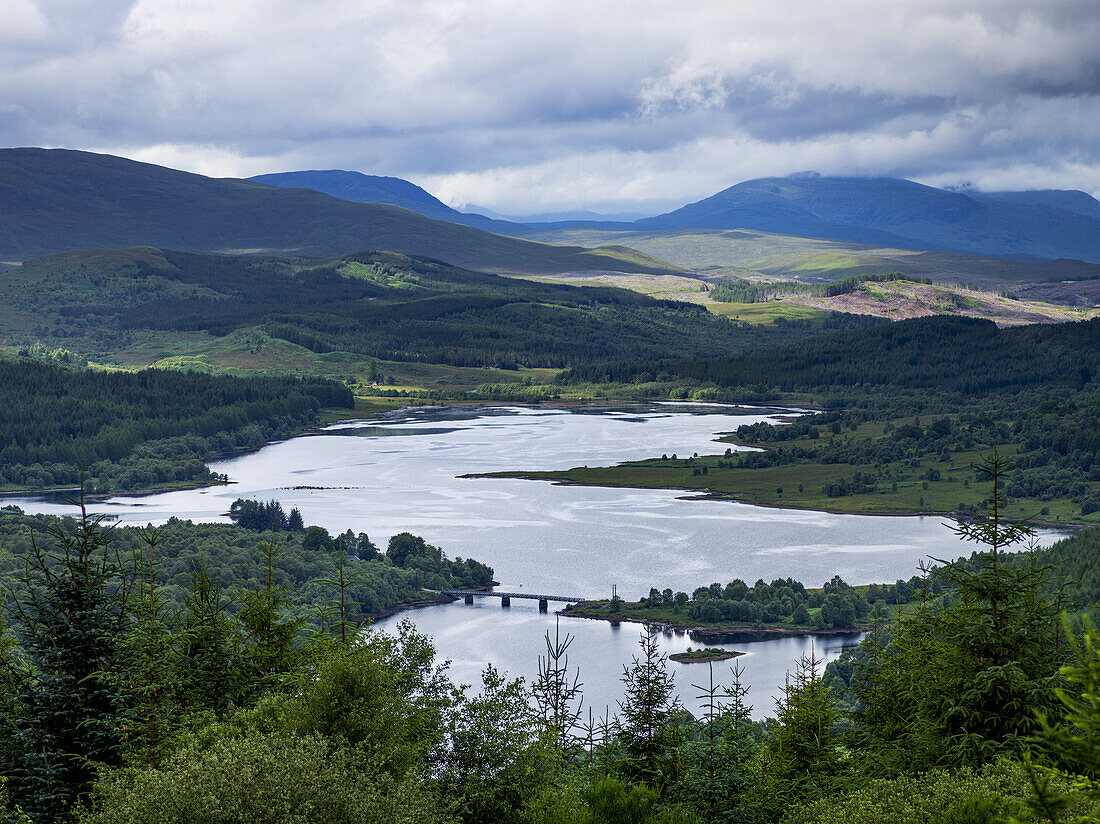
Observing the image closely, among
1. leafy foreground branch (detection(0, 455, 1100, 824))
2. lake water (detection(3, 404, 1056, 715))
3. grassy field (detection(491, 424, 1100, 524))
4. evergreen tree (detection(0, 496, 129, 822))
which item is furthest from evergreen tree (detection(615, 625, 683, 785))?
grassy field (detection(491, 424, 1100, 524))

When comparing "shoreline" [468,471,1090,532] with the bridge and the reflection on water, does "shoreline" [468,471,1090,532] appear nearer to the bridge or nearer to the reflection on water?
the reflection on water

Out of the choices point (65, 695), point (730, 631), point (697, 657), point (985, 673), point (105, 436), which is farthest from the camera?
point (105, 436)

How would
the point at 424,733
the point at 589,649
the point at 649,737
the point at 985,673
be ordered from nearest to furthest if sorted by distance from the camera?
1. the point at 985,673
2. the point at 424,733
3. the point at 649,737
4. the point at 589,649

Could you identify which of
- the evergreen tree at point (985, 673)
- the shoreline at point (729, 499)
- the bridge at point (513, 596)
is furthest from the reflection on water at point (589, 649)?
the shoreline at point (729, 499)

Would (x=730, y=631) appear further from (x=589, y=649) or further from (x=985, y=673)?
(x=985, y=673)

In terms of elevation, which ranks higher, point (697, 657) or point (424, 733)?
point (424, 733)

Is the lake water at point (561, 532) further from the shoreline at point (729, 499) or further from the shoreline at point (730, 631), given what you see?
the shoreline at point (729, 499)

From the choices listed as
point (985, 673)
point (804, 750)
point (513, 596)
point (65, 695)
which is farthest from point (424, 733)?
point (513, 596)
